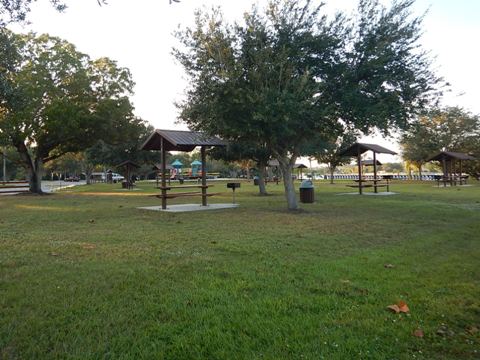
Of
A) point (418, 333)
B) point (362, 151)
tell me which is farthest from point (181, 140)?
point (362, 151)

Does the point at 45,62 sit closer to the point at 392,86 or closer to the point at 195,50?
the point at 195,50

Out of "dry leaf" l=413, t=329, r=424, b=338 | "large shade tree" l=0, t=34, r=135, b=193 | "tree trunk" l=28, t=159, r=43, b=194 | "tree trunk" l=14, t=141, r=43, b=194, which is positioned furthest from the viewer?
"tree trunk" l=28, t=159, r=43, b=194

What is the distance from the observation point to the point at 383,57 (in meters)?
11.8

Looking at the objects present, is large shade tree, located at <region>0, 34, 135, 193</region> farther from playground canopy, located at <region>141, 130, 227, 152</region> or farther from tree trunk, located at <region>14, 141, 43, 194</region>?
playground canopy, located at <region>141, 130, 227, 152</region>

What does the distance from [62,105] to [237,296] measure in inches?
914

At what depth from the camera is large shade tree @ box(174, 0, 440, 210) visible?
11.6 metres

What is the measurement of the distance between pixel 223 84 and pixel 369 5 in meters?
5.71

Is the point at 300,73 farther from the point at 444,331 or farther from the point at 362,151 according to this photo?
the point at 362,151

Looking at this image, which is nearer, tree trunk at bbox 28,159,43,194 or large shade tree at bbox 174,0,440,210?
large shade tree at bbox 174,0,440,210

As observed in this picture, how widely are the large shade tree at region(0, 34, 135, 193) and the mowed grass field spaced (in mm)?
17675

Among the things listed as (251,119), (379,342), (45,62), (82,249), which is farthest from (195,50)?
(45,62)

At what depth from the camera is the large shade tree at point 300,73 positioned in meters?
11.6

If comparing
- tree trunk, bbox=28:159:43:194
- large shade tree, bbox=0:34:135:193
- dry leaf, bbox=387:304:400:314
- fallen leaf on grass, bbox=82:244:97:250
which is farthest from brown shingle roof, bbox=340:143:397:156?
dry leaf, bbox=387:304:400:314

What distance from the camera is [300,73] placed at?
12.8 m
